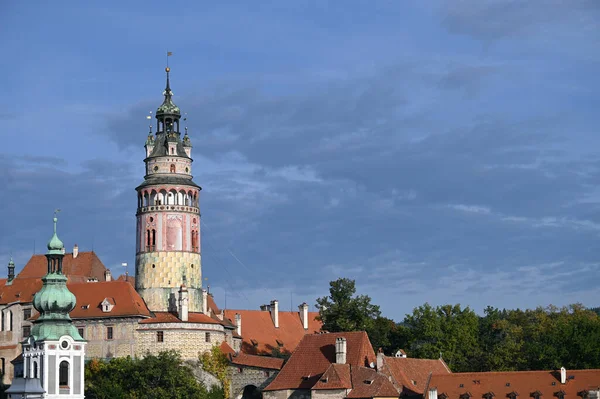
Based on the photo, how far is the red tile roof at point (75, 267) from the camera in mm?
Result: 114062

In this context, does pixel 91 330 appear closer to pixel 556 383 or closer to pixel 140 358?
pixel 140 358

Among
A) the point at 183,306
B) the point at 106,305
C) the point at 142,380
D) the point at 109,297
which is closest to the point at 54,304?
the point at 142,380

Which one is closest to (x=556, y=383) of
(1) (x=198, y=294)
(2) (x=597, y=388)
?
(2) (x=597, y=388)

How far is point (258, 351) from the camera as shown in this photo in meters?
121

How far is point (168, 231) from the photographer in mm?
109375

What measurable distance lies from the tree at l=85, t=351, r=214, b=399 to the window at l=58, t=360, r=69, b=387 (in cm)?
1179

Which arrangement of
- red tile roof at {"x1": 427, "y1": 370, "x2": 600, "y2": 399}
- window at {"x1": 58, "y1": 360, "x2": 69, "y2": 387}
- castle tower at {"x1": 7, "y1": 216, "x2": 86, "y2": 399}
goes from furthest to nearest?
red tile roof at {"x1": 427, "y1": 370, "x2": 600, "y2": 399}, window at {"x1": 58, "y1": 360, "x2": 69, "y2": 387}, castle tower at {"x1": 7, "y1": 216, "x2": 86, "y2": 399}

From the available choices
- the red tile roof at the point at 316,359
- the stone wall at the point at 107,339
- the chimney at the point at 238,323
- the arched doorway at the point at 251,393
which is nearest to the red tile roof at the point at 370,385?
the red tile roof at the point at 316,359

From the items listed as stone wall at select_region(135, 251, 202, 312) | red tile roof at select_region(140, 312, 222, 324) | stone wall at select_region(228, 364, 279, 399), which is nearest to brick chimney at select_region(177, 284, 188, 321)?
red tile roof at select_region(140, 312, 222, 324)

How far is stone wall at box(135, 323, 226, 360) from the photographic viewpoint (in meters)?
105

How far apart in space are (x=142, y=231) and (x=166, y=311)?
21.9 ft

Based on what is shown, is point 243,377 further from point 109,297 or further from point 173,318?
point 109,297

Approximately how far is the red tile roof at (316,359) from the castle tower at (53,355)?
14.8 m

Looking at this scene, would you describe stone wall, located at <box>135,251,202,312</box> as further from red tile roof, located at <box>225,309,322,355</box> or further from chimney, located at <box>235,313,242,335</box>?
red tile roof, located at <box>225,309,322,355</box>
